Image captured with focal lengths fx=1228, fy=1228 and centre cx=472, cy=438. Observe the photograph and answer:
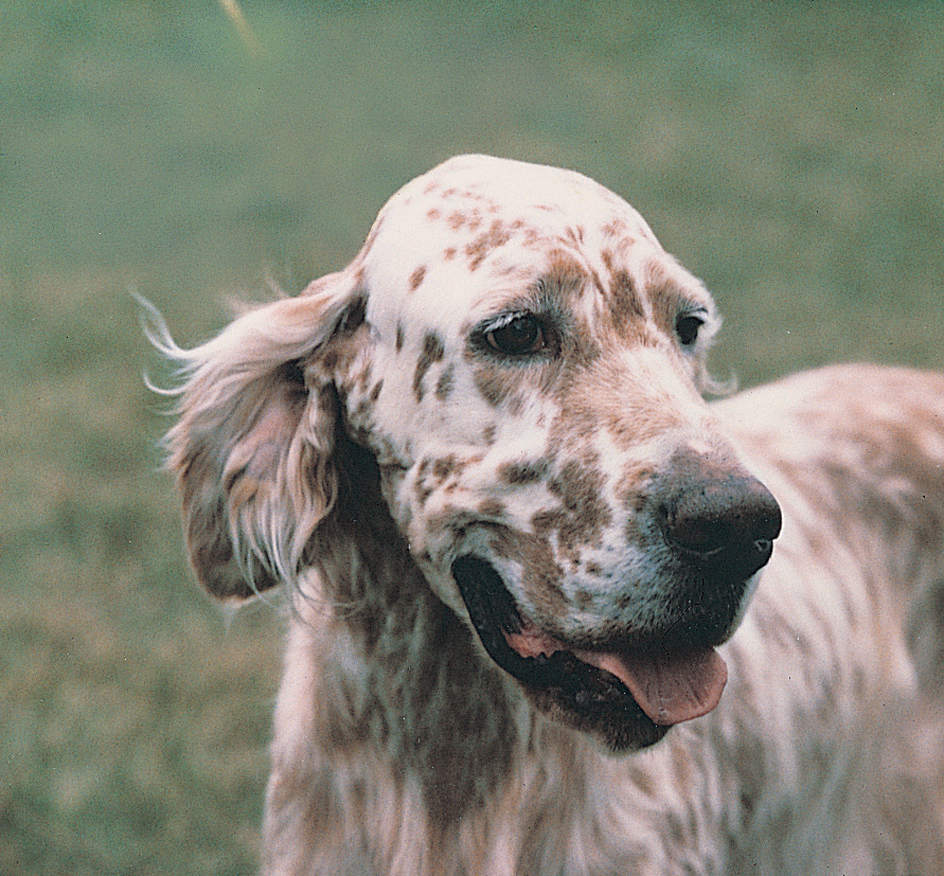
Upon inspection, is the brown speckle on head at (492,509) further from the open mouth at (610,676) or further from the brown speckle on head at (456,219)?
the brown speckle on head at (456,219)

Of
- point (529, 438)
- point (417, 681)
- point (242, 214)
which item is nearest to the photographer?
point (529, 438)

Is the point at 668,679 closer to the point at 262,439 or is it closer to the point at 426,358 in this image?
the point at 426,358

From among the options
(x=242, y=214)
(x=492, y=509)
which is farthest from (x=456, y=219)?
(x=242, y=214)

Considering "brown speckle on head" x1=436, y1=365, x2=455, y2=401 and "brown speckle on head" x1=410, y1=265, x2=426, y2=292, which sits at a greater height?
"brown speckle on head" x1=410, y1=265, x2=426, y2=292

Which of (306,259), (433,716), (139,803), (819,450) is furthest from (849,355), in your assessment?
(433,716)

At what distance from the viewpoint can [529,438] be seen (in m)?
2.26

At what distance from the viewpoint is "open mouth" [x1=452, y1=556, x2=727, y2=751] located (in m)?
2.22

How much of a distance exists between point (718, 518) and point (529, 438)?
40 centimetres

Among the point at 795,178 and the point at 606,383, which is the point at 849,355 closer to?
the point at 795,178

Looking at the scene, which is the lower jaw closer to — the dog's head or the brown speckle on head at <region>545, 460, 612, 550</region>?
the dog's head

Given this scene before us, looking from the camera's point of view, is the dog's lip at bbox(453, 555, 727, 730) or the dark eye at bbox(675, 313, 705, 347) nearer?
the dog's lip at bbox(453, 555, 727, 730)

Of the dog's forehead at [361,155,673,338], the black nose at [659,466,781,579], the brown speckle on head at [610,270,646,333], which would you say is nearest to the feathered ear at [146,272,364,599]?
the dog's forehead at [361,155,673,338]

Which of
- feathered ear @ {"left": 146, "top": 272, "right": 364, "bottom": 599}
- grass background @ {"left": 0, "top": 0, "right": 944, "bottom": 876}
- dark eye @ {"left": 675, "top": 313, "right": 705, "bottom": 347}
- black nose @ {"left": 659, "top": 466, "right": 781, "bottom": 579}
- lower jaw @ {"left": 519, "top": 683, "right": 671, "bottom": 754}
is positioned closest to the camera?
black nose @ {"left": 659, "top": 466, "right": 781, "bottom": 579}

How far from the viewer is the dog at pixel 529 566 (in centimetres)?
219
